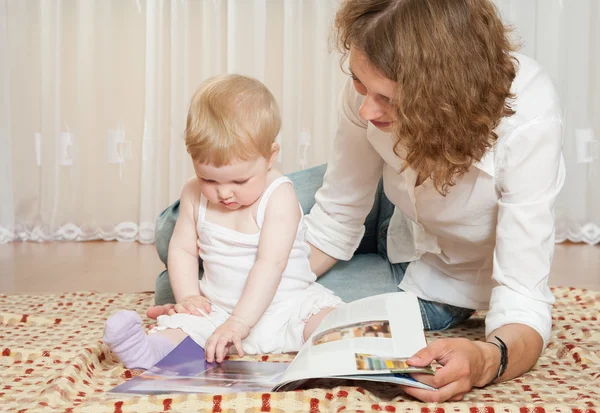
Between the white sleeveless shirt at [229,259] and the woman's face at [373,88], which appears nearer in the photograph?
the woman's face at [373,88]

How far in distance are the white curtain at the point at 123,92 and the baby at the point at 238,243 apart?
187 cm

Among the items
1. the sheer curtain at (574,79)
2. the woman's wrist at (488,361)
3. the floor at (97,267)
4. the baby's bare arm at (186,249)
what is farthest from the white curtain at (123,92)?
the woman's wrist at (488,361)

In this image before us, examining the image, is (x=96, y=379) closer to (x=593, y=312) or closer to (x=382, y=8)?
(x=382, y=8)

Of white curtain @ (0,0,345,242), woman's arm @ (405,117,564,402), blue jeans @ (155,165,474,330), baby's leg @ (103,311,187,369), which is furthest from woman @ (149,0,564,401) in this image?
white curtain @ (0,0,345,242)

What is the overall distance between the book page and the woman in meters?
0.05

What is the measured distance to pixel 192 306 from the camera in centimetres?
141

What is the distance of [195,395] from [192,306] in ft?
1.14

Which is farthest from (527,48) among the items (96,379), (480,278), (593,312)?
(96,379)

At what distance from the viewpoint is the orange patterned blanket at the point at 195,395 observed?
1064mm

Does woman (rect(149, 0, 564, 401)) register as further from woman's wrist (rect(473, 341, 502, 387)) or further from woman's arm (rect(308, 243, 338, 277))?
woman's arm (rect(308, 243, 338, 277))

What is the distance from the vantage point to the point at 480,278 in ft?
5.10

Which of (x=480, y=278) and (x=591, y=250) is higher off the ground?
(x=480, y=278)

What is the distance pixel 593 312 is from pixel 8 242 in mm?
2363

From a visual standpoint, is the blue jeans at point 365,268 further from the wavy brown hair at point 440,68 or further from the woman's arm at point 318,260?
the wavy brown hair at point 440,68
